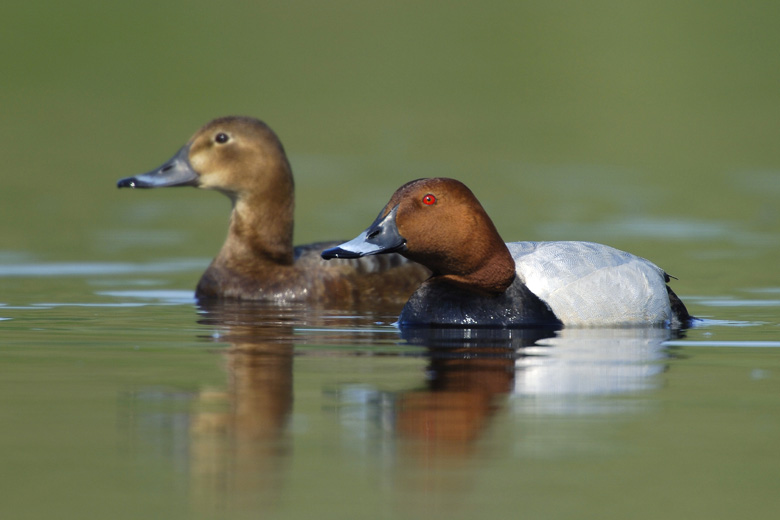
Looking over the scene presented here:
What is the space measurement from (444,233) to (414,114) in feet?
69.5

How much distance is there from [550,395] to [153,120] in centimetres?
2250

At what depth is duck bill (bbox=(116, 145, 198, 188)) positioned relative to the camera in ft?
33.3

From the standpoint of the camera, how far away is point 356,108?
30.0 meters

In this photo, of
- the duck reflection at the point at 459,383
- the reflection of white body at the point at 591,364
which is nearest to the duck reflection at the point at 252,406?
the duck reflection at the point at 459,383

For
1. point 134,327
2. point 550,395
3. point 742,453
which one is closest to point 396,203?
point 134,327

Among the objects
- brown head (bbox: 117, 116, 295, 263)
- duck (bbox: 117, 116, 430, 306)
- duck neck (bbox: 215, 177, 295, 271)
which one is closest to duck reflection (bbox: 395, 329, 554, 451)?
duck (bbox: 117, 116, 430, 306)

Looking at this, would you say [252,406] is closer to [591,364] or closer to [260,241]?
[591,364]

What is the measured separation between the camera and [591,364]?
6.45 m

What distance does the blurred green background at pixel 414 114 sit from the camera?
14477 mm

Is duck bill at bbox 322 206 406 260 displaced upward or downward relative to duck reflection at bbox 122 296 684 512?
upward

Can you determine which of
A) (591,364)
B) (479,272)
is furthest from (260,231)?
(591,364)

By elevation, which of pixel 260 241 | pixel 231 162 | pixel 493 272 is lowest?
pixel 493 272

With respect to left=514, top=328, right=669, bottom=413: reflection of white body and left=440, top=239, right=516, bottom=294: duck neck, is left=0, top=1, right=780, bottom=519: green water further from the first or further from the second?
left=440, top=239, right=516, bottom=294: duck neck

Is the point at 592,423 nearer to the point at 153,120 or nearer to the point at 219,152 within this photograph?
the point at 219,152
